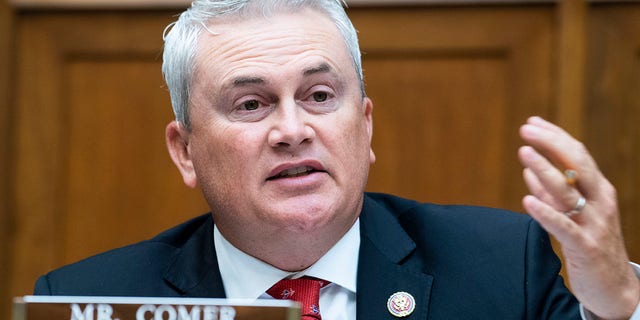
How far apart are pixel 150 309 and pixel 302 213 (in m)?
0.64

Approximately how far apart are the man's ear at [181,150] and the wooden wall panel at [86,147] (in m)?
1.23

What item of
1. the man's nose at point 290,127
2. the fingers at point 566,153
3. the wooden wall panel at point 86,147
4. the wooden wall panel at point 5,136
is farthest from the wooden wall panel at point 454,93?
the fingers at point 566,153

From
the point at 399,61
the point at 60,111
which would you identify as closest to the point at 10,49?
the point at 60,111

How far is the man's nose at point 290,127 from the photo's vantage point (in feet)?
6.73

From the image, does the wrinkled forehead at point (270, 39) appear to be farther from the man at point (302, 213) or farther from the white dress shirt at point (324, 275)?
the white dress shirt at point (324, 275)

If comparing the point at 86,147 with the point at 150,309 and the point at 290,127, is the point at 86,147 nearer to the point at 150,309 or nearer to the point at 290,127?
the point at 290,127

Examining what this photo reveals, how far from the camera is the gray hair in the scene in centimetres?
225

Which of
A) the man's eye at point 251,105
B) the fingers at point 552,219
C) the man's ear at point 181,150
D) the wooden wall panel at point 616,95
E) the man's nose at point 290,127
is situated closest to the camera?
the fingers at point 552,219

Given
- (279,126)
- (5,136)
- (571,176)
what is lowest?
(571,176)

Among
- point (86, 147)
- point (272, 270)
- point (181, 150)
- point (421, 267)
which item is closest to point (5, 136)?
point (86, 147)

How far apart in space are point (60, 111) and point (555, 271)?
2274 mm

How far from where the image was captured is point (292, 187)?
2070 millimetres

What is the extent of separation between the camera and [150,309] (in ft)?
4.86

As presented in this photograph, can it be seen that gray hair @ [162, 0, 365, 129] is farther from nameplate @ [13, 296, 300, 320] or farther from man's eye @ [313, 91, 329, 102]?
nameplate @ [13, 296, 300, 320]
